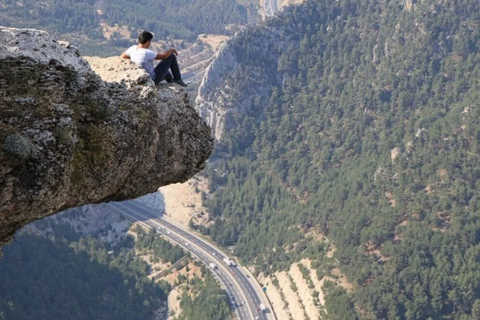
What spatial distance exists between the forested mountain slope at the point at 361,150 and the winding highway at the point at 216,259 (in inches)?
187

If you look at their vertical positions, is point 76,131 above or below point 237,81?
above

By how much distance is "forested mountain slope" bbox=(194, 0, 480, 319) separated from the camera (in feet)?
350

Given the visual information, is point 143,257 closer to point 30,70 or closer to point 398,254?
point 398,254

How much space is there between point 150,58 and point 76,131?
181 inches

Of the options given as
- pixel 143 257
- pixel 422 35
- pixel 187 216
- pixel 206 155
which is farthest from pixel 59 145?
pixel 422 35

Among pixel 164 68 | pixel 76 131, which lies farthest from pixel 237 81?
pixel 76 131

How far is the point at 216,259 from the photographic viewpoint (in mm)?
128125

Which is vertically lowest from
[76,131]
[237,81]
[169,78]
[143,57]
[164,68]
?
[237,81]

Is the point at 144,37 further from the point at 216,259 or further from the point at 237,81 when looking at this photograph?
the point at 237,81

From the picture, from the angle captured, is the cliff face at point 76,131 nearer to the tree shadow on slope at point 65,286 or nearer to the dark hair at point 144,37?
the dark hair at point 144,37

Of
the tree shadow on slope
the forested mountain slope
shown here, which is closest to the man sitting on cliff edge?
the tree shadow on slope

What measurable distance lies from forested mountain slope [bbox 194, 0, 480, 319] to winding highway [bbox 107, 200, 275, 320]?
15.6 feet

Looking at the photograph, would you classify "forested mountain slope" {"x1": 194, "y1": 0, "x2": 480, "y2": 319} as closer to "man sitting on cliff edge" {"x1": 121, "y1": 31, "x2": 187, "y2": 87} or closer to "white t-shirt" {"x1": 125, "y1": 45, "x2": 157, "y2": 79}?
"man sitting on cliff edge" {"x1": 121, "y1": 31, "x2": 187, "y2": 87}

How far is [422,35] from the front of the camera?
151500 mm
